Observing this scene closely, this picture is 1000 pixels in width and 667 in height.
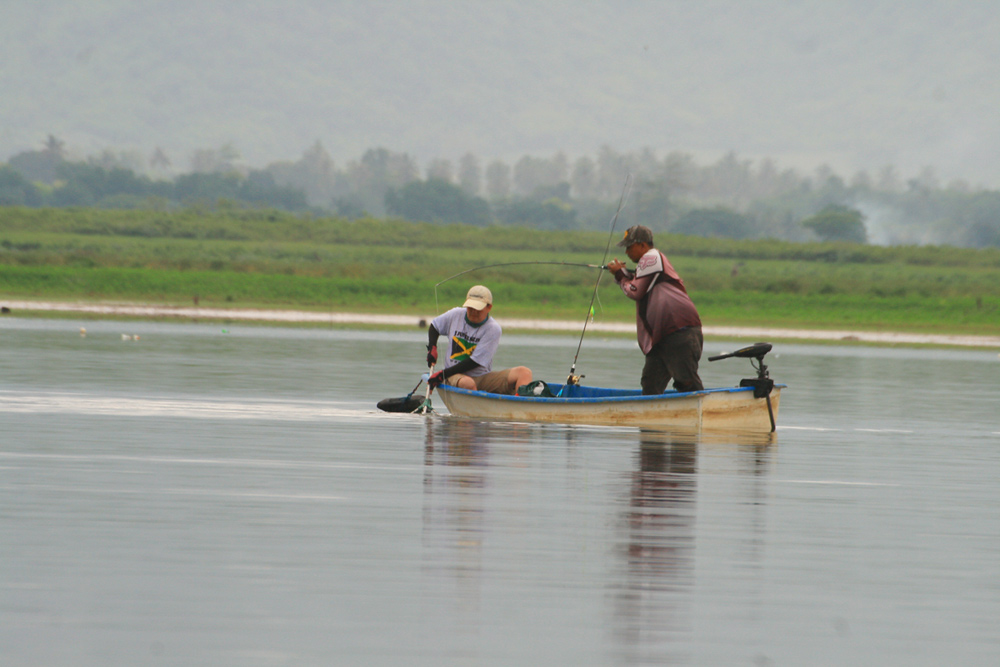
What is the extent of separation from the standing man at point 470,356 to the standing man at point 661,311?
5.06 feet

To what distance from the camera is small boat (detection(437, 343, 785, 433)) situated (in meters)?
14.7

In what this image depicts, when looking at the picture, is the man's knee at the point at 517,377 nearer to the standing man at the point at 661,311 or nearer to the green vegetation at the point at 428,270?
the standing man at the point at 661,311

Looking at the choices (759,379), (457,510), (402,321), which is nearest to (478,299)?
(759,379)

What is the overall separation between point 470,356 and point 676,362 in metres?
2.43

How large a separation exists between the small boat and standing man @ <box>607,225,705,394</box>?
321 mm

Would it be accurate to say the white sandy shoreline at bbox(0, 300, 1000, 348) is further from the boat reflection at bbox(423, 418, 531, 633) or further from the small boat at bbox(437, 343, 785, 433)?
the boat reflection at bbox(423, 418, 531, 633)

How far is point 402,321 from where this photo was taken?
45156 mm

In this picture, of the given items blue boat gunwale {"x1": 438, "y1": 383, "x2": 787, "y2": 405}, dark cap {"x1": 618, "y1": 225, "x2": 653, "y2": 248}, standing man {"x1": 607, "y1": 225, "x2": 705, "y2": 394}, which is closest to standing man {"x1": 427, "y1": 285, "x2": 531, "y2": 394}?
blue boat gunwale {"x1": 438, "y1": 383, "x2": 787, "y2": 405}

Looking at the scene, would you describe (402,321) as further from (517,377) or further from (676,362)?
(676,362)

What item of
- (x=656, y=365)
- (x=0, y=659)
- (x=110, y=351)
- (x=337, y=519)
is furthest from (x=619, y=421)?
(x=110, y=351)

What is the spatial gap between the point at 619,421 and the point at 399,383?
6699 mm

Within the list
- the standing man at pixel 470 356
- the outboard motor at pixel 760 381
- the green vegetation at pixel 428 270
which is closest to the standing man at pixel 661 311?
the outboard motor at pixel 760 381

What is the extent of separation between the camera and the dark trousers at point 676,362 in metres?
15.0

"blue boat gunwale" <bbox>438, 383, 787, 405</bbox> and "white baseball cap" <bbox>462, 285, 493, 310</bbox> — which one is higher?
"white baseball cap" <bbox>462, 285, 493, 310</bbox>
